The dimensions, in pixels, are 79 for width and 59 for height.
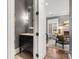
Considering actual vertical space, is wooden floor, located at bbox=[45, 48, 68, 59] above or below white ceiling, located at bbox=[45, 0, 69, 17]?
below

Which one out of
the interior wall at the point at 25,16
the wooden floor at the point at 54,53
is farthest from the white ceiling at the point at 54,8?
the wooden floor at the point at 54,53

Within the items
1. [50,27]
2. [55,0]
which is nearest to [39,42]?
[50,27]

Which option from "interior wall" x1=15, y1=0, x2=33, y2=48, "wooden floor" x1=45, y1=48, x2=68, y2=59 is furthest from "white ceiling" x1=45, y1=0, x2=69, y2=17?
"wooden floor" x1=45, y1=48, x2=68, y2=59

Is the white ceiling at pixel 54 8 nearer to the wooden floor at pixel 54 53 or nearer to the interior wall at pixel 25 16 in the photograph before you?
the interior wall at pixel 25 16

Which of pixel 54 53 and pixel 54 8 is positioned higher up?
pixel 54 8

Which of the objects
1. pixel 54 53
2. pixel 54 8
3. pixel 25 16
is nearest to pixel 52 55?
pixel 54 53

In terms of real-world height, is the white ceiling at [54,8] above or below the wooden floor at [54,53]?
above

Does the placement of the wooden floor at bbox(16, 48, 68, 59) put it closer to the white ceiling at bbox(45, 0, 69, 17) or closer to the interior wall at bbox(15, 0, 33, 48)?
the interior wall at bbox(15, 0, 33, 48)

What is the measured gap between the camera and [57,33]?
13.0ft

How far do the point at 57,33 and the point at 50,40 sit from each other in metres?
0.54

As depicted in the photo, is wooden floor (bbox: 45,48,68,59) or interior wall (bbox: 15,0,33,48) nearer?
wooden floor (bbox: 45,48,68,59)

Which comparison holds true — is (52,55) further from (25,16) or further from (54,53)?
(25,16)
